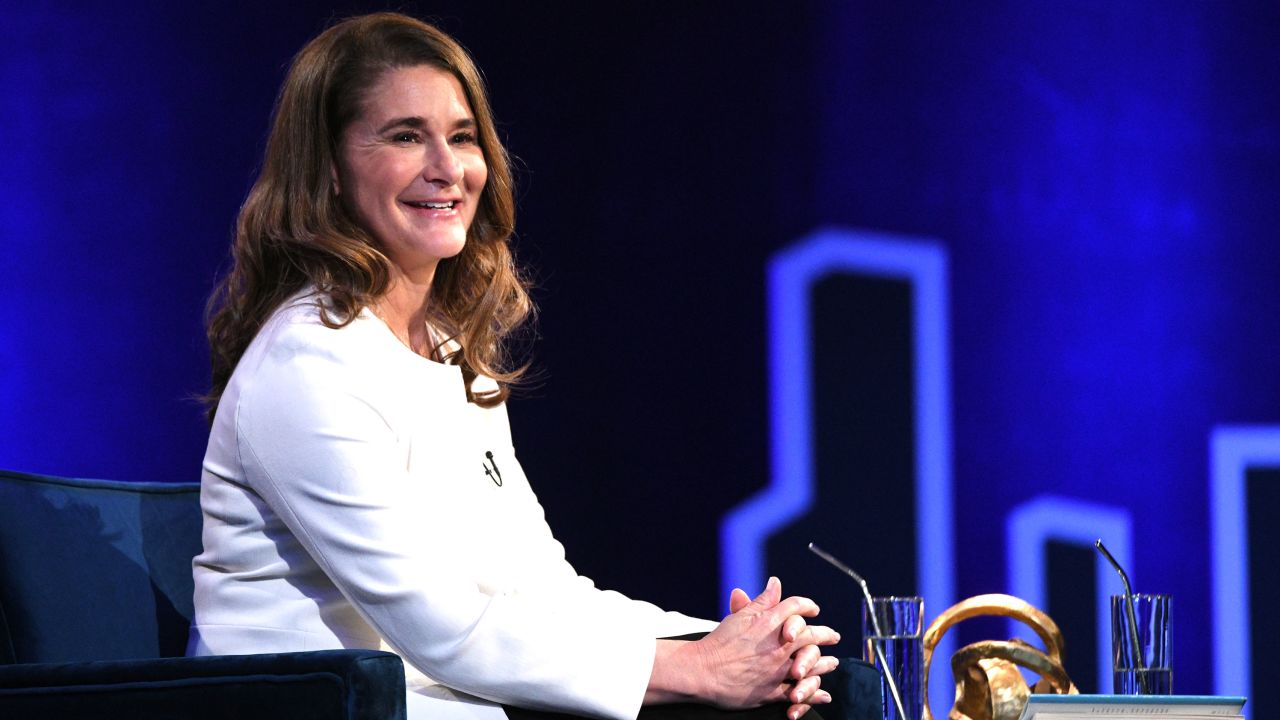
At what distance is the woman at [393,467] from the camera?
57.4 inches

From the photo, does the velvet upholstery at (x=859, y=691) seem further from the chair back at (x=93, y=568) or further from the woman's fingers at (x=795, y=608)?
the chair back at (x=93, y=568)

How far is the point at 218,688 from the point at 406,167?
66 centimetres

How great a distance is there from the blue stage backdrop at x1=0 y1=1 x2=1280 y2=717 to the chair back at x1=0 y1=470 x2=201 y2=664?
3.48 feet

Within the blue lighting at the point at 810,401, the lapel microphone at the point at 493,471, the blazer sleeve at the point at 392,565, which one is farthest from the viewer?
the blue lighting at the point at 810,401

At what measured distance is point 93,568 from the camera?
1.81 metres

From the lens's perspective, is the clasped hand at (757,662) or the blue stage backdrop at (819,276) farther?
the blue stage backdrop at (819,276)

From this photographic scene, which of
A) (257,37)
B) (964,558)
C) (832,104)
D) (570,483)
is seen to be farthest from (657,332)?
(257,37)

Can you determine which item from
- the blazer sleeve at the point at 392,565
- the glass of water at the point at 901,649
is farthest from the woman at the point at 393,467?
the glass of water at the point at 901,649

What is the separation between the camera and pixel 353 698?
1272mm

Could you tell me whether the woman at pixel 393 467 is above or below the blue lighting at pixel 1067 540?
above

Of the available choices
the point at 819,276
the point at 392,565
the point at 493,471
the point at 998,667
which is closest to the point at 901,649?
the point at 998,667

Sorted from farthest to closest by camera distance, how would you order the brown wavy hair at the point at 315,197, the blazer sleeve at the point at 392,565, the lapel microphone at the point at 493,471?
the lapel microphone at the point at 493,471
the brown wavy hair at the point at 315,197
the blazer sleeve at the point at 392,565

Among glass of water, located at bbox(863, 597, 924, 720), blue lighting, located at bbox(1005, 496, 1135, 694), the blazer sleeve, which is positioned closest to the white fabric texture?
the blazer sleeve

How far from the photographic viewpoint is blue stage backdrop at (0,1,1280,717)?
115 inches
